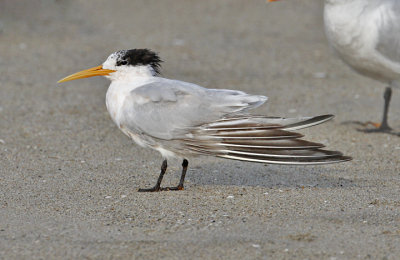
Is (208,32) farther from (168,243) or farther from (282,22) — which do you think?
(168,243)

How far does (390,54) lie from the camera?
588 cm

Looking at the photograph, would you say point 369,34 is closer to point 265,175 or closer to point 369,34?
point 369,34

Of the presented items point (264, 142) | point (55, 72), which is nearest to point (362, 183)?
point (264, 142)

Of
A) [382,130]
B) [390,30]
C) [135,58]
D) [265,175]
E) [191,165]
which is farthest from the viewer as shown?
[382,130]

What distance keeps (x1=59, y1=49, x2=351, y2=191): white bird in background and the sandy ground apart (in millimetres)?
341

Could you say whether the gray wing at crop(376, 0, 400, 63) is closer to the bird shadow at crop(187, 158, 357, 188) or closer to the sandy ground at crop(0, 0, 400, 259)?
the sandy ground at crop(0, 0, 400, 259)

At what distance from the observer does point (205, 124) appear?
4.19m

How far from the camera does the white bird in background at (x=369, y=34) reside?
582cm

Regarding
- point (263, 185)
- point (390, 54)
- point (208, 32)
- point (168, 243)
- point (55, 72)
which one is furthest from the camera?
point (208, 32)

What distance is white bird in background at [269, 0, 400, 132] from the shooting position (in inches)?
229

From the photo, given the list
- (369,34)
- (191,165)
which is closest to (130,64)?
(191,165)

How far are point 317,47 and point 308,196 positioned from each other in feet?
17.7

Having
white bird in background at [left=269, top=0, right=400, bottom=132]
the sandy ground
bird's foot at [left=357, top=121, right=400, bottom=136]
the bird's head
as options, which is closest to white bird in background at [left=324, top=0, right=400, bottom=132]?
white bird in background at [left=269, top=0, right=400, bottom=132]

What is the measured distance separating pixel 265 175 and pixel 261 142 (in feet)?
3.09
